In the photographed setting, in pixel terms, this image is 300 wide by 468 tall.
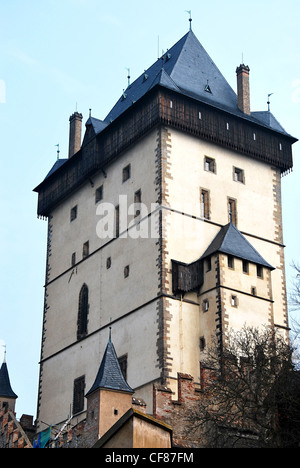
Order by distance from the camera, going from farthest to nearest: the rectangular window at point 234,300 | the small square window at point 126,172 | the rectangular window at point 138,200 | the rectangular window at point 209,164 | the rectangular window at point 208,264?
1. the small square window at point 126,172
2. the rectangular window at point 209,164
3. the rectangular window at point 138,200
4. the rectangular window at point 208,264
5. the rectangular window at point 234,300

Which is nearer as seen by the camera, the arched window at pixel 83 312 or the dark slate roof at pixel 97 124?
the arched window at pixel 83 312

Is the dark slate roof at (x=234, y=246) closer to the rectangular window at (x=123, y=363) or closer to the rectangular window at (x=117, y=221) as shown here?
the rectangular window at (x=117, y=221)

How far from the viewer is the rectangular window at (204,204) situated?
41.3m

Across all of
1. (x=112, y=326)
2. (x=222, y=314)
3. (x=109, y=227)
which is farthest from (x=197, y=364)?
(x=109, y=227)

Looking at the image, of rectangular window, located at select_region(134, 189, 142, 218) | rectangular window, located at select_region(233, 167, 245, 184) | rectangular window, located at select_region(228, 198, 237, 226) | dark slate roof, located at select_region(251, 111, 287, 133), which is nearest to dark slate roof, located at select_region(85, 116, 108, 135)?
rectangular window, located at select_region(134, 189, 142, 218)

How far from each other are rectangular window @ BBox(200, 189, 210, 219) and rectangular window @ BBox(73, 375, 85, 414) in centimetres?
860

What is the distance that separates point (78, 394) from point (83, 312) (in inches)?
148

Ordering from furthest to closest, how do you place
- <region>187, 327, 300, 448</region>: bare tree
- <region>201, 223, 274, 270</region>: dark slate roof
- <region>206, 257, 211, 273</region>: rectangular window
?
1. <region>201, 223, 274, 270</region>: dark slate roof
2. <region>206, 257, 211, 273</region>: rectangular window
3. <region>187, 327, 300, 448</region>: bare tree

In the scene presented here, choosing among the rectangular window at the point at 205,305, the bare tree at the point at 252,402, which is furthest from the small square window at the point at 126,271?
the bare tree at the point at 252,402

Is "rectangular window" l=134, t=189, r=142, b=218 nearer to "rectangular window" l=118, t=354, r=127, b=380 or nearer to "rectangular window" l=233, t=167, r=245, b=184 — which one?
"rectangular window" l=233, t=167, r=245, b=184

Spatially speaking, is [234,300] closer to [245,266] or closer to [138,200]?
[245,266]

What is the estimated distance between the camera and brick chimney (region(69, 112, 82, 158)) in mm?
49812

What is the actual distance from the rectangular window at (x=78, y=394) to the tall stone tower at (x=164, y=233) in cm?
8

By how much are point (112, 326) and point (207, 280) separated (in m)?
4.99
